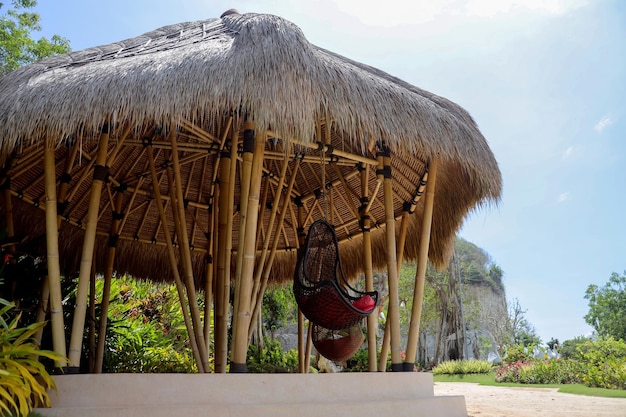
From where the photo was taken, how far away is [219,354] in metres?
4.95

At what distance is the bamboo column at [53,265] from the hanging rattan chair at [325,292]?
1685mm

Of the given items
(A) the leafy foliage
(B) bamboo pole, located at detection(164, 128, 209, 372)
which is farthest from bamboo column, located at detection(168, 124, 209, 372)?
(A) the leafy foliage

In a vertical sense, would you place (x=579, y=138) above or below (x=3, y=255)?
above

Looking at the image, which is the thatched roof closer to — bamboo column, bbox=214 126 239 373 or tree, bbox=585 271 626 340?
bamboo column, bbox=214 126 239 373

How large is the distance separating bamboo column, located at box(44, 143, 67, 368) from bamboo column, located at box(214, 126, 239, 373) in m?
1.28

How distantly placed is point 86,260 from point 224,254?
3.86 feet

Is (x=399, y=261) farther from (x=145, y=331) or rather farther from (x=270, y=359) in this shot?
(x=270, y=359)

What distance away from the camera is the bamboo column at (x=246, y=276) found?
11.2 ft

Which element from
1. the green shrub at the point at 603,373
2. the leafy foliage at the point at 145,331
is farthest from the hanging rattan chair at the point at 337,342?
the green shrub at the point at 603,373

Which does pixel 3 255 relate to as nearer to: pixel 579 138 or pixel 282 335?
pixel 282 335

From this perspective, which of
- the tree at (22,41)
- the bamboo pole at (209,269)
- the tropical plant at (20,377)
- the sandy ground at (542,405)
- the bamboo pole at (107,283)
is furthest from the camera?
the tree at (22,41)

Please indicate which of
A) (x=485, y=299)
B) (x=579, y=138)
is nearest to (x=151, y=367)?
(x=485, y=299)

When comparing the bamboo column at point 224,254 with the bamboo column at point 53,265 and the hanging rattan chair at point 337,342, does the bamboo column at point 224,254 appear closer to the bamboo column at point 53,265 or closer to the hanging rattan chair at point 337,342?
the hanging rattan chair at point 337,342

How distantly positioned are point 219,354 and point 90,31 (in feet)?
44.7
